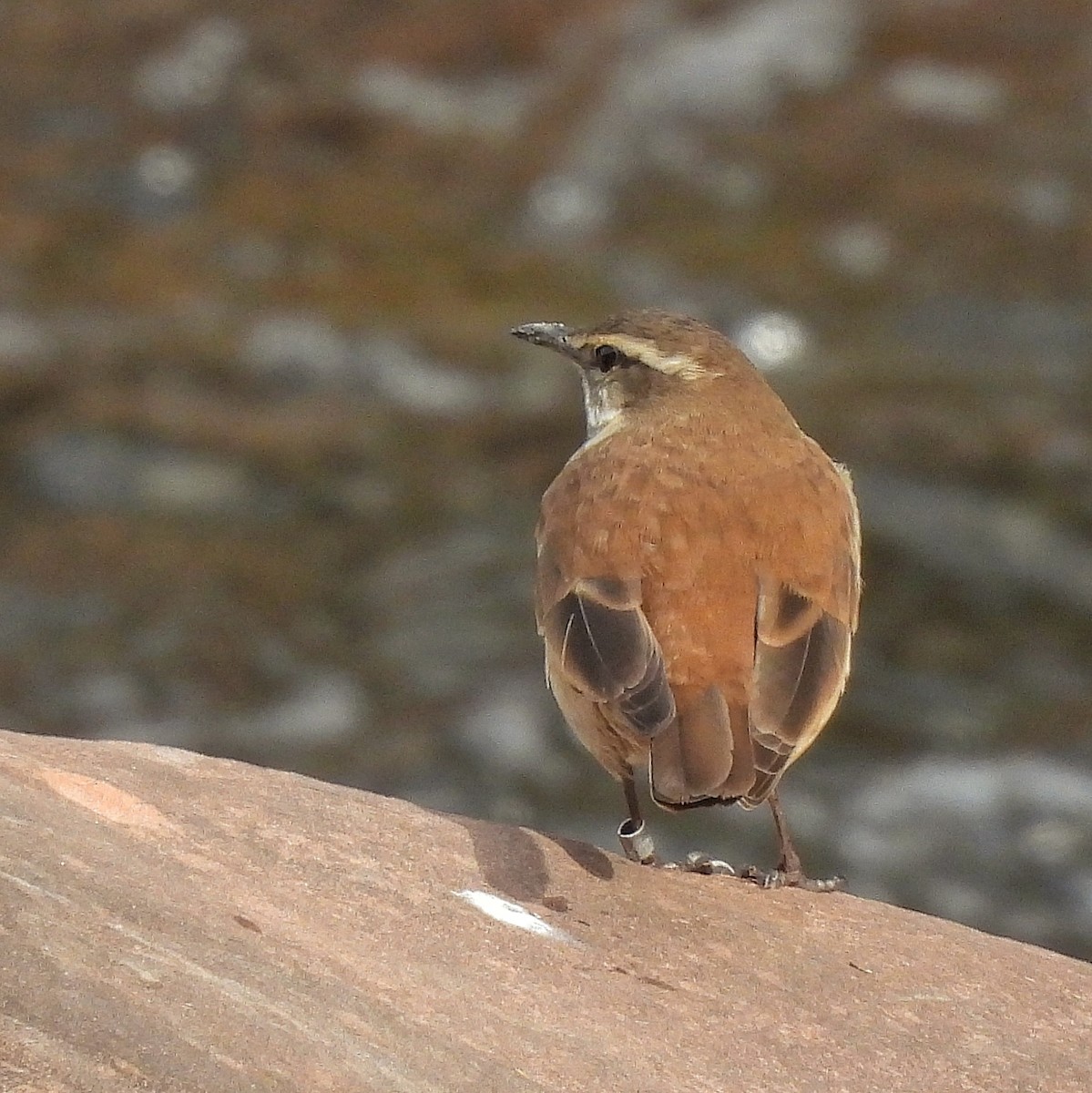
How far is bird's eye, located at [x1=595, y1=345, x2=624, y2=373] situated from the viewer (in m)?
8.87

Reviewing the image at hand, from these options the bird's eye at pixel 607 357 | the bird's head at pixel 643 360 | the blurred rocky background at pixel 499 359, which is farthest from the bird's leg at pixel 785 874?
the blurred rocky background at pixel 499 359

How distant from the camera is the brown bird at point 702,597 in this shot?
257 inches

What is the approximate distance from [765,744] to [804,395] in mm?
9462

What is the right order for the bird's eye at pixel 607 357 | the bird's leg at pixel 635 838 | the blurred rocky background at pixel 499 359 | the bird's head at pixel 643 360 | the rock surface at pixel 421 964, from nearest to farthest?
the rock surface at pixel 421 964
the bird's leg at pixel 635 838
the bird's head at pixel 643 360
the bird's eye at pixel 607 357
the blurred rocky background at pixel 499 359

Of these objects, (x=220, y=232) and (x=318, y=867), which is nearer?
(x=318, y=867)

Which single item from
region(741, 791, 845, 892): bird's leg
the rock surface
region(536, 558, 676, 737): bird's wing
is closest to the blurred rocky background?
region(741, 791, 845, 892): bird's leg

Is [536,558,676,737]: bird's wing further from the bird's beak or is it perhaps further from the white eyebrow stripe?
the bird's beak

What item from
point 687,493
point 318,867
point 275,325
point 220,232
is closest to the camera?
point 318,867

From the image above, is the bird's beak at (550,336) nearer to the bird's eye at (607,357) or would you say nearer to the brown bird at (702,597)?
the bird's eye at (607,357)

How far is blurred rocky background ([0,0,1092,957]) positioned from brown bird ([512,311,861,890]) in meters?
4.23

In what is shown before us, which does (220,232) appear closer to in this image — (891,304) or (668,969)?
(891,304)

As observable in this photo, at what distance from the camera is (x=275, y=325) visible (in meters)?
17.0

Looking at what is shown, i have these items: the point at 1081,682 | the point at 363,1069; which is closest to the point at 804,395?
the point at 1081,682

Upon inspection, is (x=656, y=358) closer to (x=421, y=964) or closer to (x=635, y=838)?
(x=635, y=838)
